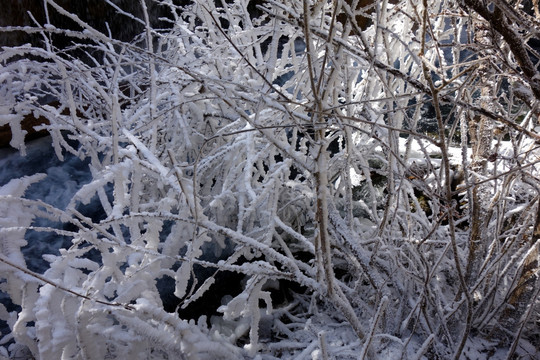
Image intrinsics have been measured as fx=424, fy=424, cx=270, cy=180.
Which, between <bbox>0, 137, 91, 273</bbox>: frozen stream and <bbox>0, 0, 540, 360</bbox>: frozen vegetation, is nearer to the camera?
<bbox>0, 0, 540, 360</bbox>: frozen vegetation

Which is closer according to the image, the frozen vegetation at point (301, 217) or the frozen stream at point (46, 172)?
the frozen vegetation at point (301, 217)

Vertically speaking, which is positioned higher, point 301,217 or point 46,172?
point 301,217

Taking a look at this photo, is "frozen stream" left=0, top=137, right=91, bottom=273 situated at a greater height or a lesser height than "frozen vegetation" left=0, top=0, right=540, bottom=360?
lesser

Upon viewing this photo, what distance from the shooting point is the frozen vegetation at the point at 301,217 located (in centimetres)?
131

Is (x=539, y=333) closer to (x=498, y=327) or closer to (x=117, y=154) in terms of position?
(x=498, y=327)

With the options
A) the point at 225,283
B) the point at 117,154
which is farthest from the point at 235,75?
the point at 225,283

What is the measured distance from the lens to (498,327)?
1.97m

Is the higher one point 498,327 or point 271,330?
point 498,327

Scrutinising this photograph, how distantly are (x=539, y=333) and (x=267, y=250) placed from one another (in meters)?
1.42

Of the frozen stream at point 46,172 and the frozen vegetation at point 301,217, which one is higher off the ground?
the frozen vegetation at point 301,217

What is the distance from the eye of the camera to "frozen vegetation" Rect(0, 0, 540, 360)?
4.30 ft

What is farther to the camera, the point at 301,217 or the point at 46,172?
the point at 46,172

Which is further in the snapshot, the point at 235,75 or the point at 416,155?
the point at 416,155

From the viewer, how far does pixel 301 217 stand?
9.98 feet
